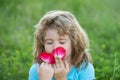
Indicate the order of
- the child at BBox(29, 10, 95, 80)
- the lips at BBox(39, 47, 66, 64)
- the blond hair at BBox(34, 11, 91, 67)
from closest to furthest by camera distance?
the lips at BBox(39, 47, 66, 64) → the child at BBox(29, 10, 95, 80) → the blond hair at BBox(34, 11, 91, 67)

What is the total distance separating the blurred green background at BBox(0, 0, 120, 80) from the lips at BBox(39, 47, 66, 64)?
3.22 ft

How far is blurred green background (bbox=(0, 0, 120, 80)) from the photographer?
5848 mm

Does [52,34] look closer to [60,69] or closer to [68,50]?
[68,50]

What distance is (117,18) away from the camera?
897 cm

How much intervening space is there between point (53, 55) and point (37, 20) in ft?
14.0

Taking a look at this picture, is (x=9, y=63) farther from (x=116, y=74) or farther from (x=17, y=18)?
(x=17, y=18)

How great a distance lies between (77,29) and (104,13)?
4.54m

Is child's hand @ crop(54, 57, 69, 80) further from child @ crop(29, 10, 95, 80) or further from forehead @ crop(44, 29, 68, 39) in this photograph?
forehead @ crop(44, 29, 68, 39)

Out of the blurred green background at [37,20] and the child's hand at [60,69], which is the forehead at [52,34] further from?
the blurred green background at [37,20]

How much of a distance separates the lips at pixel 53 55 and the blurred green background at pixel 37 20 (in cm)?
98

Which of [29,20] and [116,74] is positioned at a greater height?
[29,20]

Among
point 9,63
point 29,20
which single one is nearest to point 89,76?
point 9,63

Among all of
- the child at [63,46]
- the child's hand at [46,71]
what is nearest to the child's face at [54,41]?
the child at [63,46]

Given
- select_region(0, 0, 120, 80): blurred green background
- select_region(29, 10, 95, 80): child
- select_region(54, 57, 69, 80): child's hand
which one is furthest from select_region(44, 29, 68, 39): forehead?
select_region(0, 0, 120, 80): blurred green background
